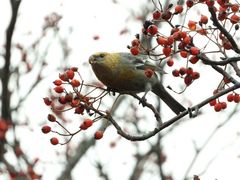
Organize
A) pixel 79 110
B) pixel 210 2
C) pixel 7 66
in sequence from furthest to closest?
pixel 7 66
pixel 79 110
pixel 210 2

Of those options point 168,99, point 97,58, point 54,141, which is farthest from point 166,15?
point 168,99

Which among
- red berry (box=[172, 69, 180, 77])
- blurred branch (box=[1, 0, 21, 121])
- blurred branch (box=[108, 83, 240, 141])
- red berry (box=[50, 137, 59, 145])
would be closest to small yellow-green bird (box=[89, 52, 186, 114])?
blurred branch (box=[1, 0, 21, 121])

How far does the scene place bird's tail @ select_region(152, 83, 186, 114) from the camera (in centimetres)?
573

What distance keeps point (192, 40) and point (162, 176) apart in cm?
411

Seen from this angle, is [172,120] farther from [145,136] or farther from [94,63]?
[94,63]

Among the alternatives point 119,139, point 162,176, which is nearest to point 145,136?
point 162,176

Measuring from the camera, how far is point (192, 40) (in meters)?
3.27

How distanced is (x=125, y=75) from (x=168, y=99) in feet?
1.93

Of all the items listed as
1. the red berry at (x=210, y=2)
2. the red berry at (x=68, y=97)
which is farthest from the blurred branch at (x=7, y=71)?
the red berry at (x=210, y=2)

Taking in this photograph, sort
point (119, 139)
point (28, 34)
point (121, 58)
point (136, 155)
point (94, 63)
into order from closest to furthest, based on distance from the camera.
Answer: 1. point (94, 63)
2. point (121, 58)
3. point (28, 34)
4. point (136, 155)
5. point (119, 139)

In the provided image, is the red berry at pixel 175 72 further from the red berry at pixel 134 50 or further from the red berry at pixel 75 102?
the red berry at pixel 75 102

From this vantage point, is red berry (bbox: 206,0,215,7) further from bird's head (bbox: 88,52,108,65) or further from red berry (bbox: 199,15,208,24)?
bird's head (bbox: 88,52,108,65)

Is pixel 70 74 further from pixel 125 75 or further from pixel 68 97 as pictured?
pixel 125 75

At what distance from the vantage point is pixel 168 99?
238 inches
